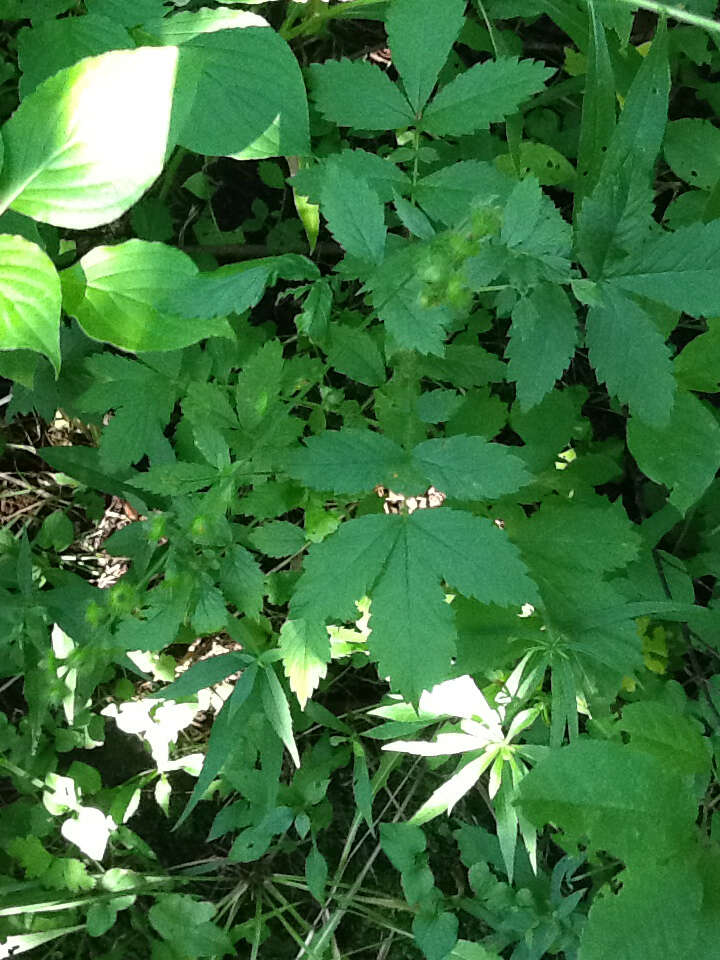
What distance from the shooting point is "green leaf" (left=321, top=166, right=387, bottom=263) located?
3.69 feet

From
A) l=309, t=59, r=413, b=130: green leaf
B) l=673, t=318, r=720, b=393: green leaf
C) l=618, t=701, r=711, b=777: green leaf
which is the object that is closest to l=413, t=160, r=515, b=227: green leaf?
l=309, t=59, r=413, b=130: green leaf

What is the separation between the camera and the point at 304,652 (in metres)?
1.38

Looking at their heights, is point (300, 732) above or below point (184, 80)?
below

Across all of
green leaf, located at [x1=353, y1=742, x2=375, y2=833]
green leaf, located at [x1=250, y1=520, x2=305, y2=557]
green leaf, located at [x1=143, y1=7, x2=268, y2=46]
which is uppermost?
green leaf, located at [x1=143, y1=7, x2=268, y2=46]

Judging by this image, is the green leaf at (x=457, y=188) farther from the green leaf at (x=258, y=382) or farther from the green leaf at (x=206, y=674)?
the green leaf at (x=206, y=674)

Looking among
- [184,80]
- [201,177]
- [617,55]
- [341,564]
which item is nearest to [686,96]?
[617,55]

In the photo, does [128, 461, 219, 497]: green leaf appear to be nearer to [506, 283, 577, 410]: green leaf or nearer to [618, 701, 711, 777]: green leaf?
[506, 283, 577, 410]: green leaf

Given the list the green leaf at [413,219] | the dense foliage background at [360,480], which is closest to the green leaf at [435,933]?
the dense foliage background at [360,480]

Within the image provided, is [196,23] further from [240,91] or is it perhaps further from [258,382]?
[258,382]

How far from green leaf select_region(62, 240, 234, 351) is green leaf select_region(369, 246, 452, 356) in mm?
277

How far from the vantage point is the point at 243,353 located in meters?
1.64

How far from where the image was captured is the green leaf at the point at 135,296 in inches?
45.1

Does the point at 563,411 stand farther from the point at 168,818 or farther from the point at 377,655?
the point at 168,818

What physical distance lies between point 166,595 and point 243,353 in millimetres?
576
